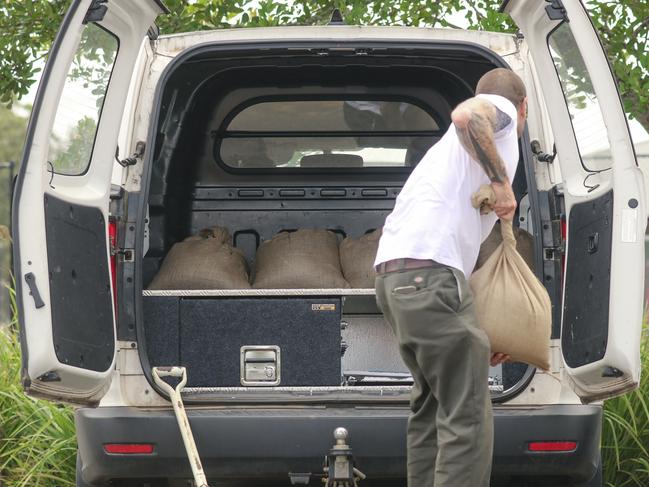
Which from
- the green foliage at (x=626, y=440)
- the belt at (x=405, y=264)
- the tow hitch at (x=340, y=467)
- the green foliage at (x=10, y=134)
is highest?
the belt at (x=405, y=264)

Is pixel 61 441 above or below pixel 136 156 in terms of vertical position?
below

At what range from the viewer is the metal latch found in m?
4.79

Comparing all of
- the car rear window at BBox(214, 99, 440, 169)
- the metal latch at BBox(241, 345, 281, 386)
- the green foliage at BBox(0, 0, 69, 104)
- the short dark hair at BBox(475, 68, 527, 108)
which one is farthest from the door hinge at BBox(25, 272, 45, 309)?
the green foliage at BBox(0, 0, 69, 104)

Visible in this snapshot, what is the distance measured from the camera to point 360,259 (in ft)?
18.5

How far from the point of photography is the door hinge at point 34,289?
13.0 feet

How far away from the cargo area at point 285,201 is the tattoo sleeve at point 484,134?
0.61 m

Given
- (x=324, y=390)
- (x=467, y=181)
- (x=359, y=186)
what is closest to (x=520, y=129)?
(x=467, y=181)

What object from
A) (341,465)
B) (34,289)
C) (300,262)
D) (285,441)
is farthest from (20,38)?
(341,465)

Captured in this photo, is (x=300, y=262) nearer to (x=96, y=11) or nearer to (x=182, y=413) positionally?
(x=182, y=413)

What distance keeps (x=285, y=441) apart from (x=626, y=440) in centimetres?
209

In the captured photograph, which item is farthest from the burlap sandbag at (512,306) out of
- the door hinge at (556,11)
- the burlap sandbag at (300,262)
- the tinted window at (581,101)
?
the burlap sandbag at (300,262)

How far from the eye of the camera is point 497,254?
4113mm

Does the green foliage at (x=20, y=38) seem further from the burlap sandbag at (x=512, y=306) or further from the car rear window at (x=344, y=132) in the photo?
the burlap sandbag at (x=512, y=306)

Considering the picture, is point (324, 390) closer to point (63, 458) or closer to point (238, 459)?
point (238, 459)
